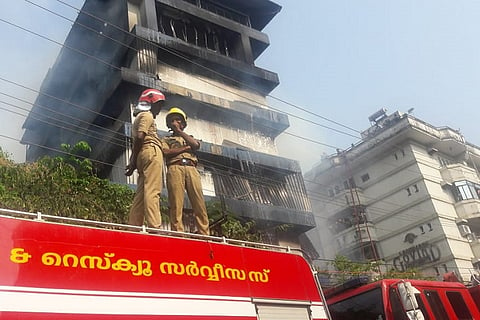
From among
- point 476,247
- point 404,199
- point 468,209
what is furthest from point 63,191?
point 468,209

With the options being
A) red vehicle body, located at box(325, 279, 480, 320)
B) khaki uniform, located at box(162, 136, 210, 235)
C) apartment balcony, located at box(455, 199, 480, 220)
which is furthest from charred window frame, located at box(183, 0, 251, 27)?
red vehicle body, located at box(325, 279, 480, 320)

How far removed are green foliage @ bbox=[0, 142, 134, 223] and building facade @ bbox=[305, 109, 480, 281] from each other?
23543 mm

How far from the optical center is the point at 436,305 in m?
5.76

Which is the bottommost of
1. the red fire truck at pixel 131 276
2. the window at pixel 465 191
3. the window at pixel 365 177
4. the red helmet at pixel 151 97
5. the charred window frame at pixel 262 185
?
the red fire truck at pixel 131 276

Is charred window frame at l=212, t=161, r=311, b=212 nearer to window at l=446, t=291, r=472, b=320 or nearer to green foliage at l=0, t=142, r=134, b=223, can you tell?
green foliage at l=0, t=142, r=134, b=223

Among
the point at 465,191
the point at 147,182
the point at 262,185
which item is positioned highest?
the point at 465,191

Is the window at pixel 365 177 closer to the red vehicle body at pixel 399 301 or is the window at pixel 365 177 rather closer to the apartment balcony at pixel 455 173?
the apartment balcony at pixel 455 173

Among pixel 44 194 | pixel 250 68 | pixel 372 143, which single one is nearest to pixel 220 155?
pixel 250 68

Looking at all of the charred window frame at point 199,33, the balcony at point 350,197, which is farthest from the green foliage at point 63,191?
the balcony at point 350,197

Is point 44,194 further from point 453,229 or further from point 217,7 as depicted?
point 453,229

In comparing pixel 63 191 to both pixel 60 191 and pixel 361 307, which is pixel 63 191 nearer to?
pixel 60 191

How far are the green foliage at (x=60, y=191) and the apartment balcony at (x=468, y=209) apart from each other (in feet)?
94.2

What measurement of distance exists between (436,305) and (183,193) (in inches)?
141

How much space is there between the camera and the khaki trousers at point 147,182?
4762 mm
